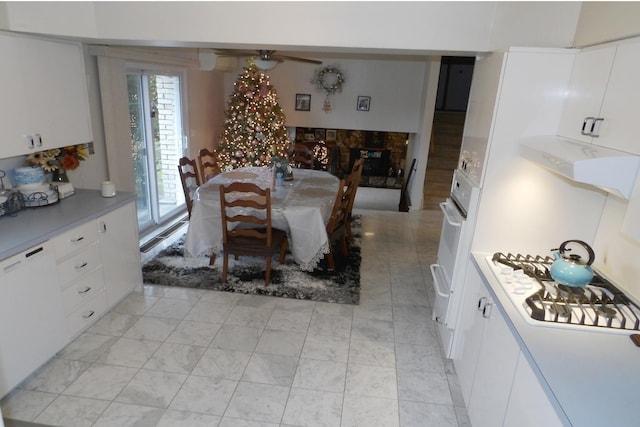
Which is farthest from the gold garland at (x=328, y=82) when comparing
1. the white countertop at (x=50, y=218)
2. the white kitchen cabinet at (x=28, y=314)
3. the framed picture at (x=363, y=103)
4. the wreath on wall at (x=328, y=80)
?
the white kitchen cabinet at (x=28, y=314)

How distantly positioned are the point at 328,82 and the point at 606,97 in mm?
5537

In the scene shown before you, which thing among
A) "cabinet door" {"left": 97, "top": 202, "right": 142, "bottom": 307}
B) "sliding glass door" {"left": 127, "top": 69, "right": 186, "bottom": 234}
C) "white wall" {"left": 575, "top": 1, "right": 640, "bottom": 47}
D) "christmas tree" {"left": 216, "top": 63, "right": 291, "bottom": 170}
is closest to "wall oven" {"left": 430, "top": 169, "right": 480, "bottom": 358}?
"white wall" {"left": 575, "top": 1, "right": 640, "bottom": 47}

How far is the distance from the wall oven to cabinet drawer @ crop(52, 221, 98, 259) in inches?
97.7

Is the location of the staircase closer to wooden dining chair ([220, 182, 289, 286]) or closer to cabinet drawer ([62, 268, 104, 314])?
wooden dining chair ([220, 182, 289, 286])

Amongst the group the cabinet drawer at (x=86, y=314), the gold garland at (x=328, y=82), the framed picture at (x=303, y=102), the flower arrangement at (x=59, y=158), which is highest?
the gold garland at (x=328, y=82)

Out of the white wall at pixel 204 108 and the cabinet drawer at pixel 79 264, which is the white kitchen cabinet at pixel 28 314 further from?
the white wall at pixel 204 108

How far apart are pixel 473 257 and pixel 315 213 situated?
5.42ft

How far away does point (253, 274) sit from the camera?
156 inches

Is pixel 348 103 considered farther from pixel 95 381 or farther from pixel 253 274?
pixel 95 381

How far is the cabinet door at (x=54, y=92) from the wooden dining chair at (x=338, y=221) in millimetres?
2206

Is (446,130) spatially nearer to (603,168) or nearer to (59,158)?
(59,158)

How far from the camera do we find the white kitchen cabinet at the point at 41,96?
250 centimetres

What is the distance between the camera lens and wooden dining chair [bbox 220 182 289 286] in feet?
11.3

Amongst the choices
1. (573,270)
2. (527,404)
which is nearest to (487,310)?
(573,270)
